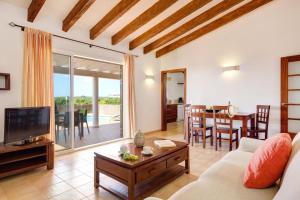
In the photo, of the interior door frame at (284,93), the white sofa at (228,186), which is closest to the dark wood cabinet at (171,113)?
the interior door frame at (284,93)

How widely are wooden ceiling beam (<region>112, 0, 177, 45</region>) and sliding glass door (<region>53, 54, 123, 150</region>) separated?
811 millimetres

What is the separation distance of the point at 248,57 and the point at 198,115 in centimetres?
194

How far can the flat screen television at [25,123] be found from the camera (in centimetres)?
270

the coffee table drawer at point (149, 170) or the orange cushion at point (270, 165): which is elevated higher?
the orange cushion at point (270, 165)

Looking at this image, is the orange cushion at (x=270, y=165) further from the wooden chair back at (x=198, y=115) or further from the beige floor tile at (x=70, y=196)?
the wooden chair back at (x=198, y=115)

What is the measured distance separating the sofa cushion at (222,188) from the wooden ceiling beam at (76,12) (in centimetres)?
302

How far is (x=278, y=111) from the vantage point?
4.25m

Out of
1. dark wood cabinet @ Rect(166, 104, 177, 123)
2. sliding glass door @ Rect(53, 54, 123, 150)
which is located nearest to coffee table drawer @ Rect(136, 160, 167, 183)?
sliding glass door @ Rect(53, 54, 123, 150)

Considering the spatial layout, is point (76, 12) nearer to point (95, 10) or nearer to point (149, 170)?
point (95, 10)

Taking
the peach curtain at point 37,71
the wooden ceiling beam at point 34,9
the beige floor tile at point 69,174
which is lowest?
the beige floor tile at point 69,174

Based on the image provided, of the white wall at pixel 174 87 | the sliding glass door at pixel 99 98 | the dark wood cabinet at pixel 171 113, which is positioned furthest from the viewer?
the white wall at pixel 174 87

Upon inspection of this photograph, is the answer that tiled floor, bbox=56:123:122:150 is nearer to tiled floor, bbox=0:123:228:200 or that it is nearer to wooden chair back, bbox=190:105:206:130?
tiled floor, bbox=0:123:228:200

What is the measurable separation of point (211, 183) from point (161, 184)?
41.6 inches

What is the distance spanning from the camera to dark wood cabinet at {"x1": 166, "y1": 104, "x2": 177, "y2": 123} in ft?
25.4
